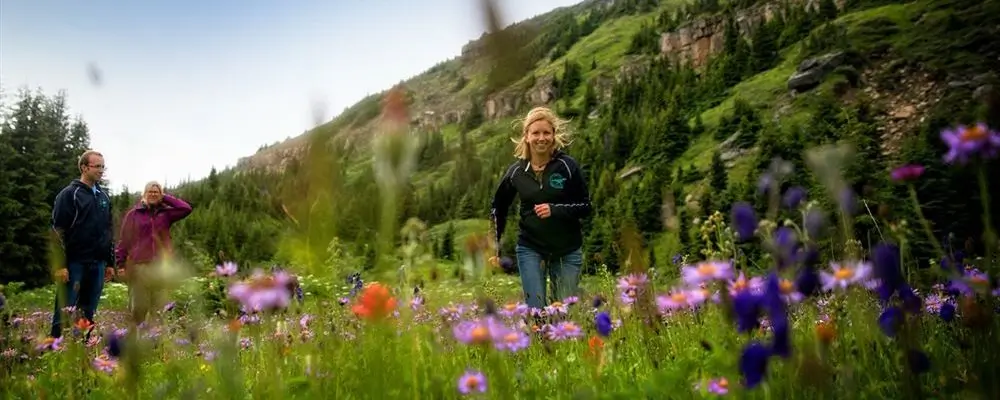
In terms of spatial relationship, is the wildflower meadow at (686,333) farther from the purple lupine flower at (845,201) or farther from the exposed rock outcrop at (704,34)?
the exposed rock outcrop at (704,34)

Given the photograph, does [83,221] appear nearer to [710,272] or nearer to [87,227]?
[87,227]

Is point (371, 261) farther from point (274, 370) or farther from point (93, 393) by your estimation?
point (93, 393)

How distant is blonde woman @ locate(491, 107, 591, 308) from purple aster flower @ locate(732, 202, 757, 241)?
9.95 ft

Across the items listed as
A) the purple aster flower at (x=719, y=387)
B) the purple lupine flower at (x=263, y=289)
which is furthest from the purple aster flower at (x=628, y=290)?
the purple lupine flower at (x=263, y=289)

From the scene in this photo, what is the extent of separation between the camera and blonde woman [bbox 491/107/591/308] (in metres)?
4.73

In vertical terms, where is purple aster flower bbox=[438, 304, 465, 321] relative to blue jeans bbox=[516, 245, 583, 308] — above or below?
above

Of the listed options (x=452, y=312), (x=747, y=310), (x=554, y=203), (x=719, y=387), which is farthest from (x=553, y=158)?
(x=747, y=310)

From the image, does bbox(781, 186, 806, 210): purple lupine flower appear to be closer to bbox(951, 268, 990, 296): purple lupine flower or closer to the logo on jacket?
bbox(951, 268, 990, 296): purple lupine flower

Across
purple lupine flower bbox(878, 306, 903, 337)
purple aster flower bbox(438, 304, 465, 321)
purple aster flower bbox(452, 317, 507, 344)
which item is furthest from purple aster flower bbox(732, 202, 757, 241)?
purple aster flower bbox(438, 304, 465, 321)

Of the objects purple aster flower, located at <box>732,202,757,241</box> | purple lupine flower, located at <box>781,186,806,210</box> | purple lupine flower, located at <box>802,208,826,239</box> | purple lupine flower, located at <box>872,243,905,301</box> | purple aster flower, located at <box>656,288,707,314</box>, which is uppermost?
purple aster flower, located at <box>732,202,757,241</box>

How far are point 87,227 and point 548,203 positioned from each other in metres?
4.45

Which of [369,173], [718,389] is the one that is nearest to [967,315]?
[718,389]

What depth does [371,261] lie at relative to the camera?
89 centimetres

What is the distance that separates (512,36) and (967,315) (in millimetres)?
1623
